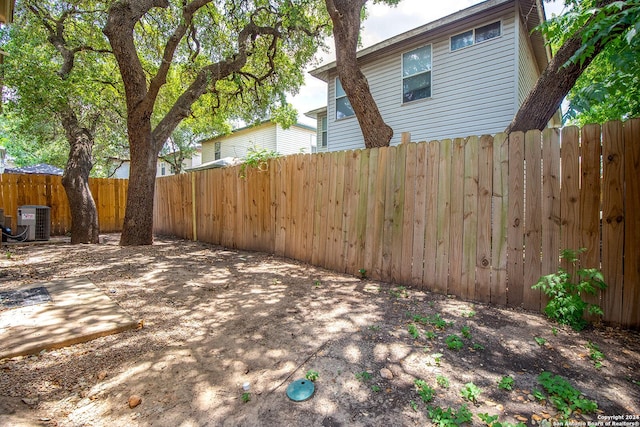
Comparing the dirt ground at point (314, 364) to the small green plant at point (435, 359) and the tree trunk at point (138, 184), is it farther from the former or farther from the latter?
the tree trunk at point (138, 184)

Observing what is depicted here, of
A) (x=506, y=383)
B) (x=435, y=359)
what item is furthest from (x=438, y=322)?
(x=506, y=383)

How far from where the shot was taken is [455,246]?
319cm

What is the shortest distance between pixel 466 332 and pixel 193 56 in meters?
9.35

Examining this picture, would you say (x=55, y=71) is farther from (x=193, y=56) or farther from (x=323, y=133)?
(x=323, y=133)

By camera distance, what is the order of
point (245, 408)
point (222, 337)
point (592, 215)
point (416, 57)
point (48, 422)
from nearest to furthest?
point (48, 422), point (245, 408), point (222, 337), point (592, 215), point (416, 57)

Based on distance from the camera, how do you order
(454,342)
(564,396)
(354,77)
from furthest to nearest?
1. (354,77)
2. (454,342)
3. (564,396)

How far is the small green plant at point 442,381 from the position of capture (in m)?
1.70

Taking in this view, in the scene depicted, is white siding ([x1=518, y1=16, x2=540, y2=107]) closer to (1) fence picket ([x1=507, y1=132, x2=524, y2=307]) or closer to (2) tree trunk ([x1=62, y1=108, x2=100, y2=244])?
(1) fence picket ([x1=507, y1=132, x2=524, y2=307])

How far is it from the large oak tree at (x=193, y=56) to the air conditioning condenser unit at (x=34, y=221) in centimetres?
253

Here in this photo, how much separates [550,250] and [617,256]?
17.0 inches

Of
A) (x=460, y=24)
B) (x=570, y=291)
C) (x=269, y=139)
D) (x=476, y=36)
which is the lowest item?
(x=570, y=291)

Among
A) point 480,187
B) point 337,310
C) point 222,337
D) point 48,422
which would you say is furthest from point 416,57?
point 48,422

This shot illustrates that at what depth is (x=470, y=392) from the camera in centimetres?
162

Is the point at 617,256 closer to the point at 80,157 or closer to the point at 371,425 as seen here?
the point at 371,425
